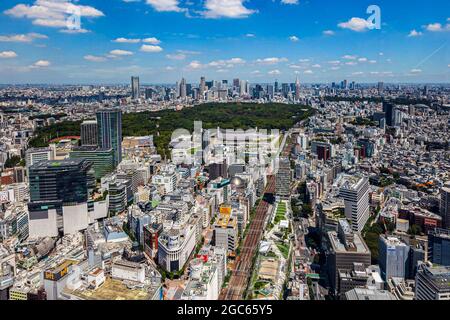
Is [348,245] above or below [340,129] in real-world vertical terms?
below

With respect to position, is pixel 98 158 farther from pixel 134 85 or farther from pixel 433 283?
pixel 433 283

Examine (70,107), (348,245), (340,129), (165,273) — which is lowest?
(165,273)

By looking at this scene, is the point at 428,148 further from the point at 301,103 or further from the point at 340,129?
the point at 301,103

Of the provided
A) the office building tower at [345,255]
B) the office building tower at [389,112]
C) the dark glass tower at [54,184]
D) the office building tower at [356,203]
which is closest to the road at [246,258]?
the office building tower at [345,255]

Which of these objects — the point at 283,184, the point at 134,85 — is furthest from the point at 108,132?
the point at 283,184
